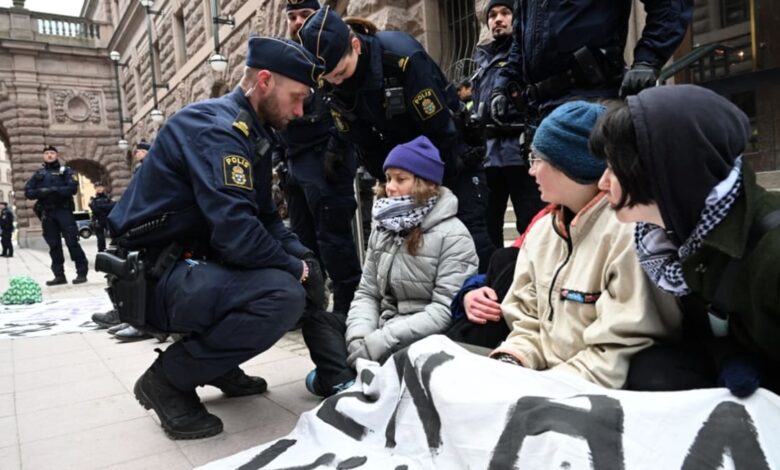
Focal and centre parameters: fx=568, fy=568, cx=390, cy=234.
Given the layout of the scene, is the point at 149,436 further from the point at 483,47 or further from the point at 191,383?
the point at 483,47

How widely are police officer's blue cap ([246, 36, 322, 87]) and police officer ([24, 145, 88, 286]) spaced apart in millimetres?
6744

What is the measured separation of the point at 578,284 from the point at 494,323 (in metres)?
0.42

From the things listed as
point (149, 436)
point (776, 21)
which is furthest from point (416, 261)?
point (776, 21)

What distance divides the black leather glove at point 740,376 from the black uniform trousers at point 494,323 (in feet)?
2.54

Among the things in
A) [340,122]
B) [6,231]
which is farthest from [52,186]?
[6,231]

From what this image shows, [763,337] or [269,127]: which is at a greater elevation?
[269,127]

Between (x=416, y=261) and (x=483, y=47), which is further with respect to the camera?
(x=483, y=47)

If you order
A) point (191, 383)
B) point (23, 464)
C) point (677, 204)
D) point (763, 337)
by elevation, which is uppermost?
point (677, 204)

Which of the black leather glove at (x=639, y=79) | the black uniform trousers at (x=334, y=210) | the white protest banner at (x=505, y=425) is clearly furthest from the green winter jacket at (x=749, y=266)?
the black uniform trousers at (x=334, y=210)

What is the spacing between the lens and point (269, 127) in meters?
2.42

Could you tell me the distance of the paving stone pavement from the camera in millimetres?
2061

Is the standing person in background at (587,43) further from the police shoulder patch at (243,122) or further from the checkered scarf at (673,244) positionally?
the police shoulder patch at (243,122)

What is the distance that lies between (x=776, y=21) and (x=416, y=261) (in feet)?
13.0

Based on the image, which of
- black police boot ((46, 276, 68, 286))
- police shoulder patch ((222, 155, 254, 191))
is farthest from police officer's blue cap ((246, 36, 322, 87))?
black police boot ((46, 276, 68, 286))
